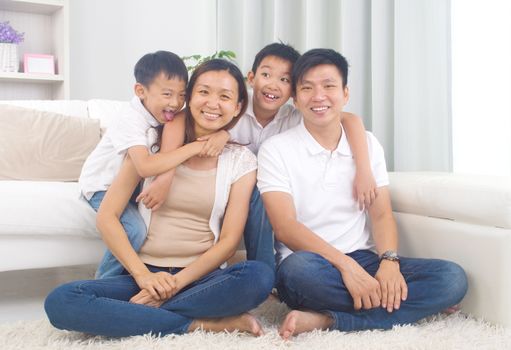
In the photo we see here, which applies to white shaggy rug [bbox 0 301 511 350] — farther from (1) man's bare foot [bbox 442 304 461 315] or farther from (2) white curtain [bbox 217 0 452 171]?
(2) white curtain [bbox 217 0 452 171]

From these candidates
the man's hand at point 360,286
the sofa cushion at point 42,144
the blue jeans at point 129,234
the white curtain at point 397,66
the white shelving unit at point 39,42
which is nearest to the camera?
the man's hand at point 360,286

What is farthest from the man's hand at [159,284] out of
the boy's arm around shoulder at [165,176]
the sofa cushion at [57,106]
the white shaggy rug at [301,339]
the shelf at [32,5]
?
the shelf at [32,5]

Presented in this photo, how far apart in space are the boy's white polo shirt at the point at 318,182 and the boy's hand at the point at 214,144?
130mm

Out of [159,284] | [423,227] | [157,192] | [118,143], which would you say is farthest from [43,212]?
[423,227]

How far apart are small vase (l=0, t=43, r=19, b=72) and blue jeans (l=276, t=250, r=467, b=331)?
2.51 metres

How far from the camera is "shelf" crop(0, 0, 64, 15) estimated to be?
3484 millimetres

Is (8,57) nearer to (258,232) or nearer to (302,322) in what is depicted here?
(258,232)

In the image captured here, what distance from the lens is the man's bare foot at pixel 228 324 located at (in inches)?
57.8

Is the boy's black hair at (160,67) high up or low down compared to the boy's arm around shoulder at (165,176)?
up

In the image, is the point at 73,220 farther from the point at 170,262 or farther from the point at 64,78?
the point at 64,78

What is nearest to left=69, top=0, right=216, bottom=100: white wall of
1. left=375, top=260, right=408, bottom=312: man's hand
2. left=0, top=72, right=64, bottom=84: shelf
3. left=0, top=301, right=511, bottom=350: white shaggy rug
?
left=0, top=72, right=64, bottom=84: shelf

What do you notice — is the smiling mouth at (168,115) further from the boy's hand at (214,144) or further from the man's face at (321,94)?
the man's face at (321,94)

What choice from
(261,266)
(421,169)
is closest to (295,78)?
(261,266)

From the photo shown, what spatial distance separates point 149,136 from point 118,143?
88 millimetres
